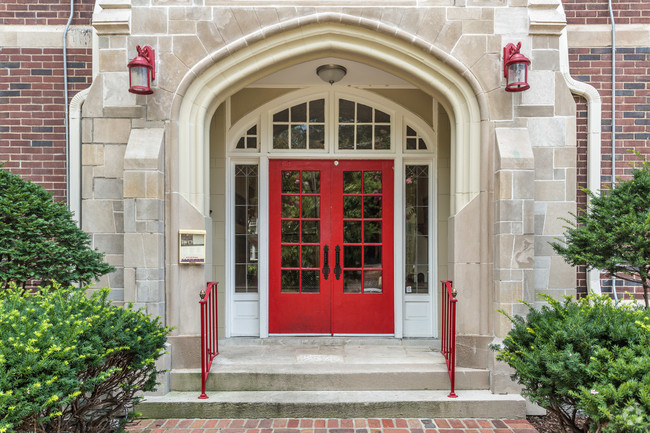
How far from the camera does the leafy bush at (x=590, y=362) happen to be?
2303 mm

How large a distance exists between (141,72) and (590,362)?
4.28 metres

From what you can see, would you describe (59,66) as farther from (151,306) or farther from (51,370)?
(51,370)

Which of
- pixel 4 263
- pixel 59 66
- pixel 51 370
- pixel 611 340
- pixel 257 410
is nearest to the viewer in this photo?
pixel 51 370

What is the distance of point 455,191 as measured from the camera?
187 inches

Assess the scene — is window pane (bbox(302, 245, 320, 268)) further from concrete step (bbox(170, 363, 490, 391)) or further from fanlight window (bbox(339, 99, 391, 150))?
concrete step (bbox(170, 363, 490, 391))

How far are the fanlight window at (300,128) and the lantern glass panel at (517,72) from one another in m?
2.35

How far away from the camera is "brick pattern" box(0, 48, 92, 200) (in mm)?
5234

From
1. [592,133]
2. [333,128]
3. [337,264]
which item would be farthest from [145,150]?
[592,133]

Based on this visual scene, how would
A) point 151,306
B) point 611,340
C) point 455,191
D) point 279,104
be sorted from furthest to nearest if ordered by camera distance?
1. point 279,104
2. point 455,191
3. point 151,306
4. point 611,340

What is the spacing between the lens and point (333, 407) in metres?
4.05

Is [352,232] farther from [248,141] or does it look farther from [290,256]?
[248,141]

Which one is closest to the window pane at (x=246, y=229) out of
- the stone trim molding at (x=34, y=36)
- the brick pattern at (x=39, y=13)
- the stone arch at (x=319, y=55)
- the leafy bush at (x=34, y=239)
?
the stone arch at (x=319, y=55)

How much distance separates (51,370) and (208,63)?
10.5 ft

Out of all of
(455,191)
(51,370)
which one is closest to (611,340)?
(455,191)
